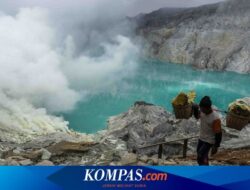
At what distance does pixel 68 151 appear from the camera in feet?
36.7

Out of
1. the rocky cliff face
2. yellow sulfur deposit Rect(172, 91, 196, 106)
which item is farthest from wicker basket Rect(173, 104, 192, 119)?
the rocky cliff face

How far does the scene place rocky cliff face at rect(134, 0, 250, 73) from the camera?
75250 mm

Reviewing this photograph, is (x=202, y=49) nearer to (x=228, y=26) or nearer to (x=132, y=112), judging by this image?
(x=228, y=26)

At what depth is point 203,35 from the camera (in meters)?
83.9

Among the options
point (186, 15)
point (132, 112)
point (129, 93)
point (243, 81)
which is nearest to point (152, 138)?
point (132, 112)

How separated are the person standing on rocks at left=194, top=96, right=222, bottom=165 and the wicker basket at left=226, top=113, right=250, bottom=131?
6165 mm

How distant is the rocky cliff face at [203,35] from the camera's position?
7525cm

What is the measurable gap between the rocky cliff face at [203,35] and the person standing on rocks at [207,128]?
63.2m

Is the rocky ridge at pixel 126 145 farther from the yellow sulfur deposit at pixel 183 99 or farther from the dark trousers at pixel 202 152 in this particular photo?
the dark trousers at pixel 202 152

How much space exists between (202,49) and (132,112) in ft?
215

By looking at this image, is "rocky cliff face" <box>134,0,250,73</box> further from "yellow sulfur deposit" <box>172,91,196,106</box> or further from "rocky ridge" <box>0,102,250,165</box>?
"yellow sulfur deposit" <box>172,91,196,106</box>

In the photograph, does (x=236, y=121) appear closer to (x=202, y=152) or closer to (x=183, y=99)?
(x=183, y=99)

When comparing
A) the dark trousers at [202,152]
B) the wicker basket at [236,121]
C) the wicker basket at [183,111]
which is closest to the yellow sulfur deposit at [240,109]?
the wicker basket at [236,121]

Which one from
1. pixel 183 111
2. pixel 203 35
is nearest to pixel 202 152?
pixel 183 111
